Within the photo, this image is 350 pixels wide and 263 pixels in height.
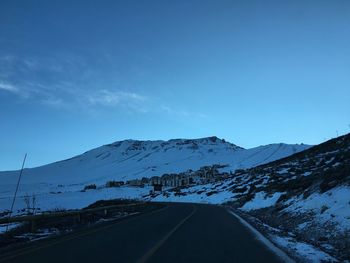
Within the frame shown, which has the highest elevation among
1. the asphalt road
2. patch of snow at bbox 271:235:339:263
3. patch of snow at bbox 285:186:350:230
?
patch of snow at bbox 285:186:350:230

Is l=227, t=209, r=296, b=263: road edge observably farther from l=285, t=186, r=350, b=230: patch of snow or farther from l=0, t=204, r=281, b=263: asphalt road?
l=285, t=186, r=350, b=230: patch of snow

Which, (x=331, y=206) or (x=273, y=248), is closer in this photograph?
(x=273, y=248)

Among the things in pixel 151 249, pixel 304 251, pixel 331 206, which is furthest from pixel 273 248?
pixel 331 206

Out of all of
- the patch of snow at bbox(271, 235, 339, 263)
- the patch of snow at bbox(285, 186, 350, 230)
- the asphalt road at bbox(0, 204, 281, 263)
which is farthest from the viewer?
the patch of snow at bbox(285, 186, 350, 230)

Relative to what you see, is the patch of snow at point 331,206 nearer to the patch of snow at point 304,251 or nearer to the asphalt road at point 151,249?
the patch of snow at point 304,251

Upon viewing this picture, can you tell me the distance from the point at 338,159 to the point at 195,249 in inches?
1051

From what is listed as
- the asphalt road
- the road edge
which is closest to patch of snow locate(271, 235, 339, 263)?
the road edge

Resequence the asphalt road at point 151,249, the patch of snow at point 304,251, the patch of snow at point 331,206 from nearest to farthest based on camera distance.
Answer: the patch of snow at point 304,251, the asphalt road at point 151,249, the patch of snow at point 331,206

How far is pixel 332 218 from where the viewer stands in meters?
14.2

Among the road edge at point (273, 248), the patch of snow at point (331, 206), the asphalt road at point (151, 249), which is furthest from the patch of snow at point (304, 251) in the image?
the patch of snow at point (331, 206)

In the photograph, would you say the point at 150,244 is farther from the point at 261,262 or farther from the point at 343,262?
the point at 343,262

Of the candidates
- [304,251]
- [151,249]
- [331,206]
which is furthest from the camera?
[331,206]

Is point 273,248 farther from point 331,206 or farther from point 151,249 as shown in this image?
point 331,206

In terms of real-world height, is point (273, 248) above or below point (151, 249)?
below
